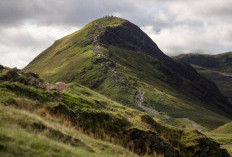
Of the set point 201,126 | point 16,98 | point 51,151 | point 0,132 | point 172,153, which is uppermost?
point 16,98

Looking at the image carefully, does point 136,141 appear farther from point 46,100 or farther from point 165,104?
point 165,104

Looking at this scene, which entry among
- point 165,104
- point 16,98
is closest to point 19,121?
point 16,98

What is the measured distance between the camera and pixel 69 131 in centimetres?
1603

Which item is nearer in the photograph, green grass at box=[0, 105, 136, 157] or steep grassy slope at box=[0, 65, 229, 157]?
green grass at box=[0, 105, 136, 157]

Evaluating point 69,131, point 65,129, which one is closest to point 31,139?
point 65,129

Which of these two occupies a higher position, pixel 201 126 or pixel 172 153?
pixel 172 153

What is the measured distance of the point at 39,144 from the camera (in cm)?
1091

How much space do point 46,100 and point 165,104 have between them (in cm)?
15530

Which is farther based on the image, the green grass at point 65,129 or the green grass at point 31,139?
the green grass at point 65,129

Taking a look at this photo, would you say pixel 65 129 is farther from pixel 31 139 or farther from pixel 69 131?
pixel 31 139

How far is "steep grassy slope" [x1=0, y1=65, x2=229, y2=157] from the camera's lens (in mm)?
11125

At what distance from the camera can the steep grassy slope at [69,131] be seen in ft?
36.5

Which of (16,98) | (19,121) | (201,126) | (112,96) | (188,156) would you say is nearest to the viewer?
(19,121)

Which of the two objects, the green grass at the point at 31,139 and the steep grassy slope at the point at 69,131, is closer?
the green grass at the point at 31,139
